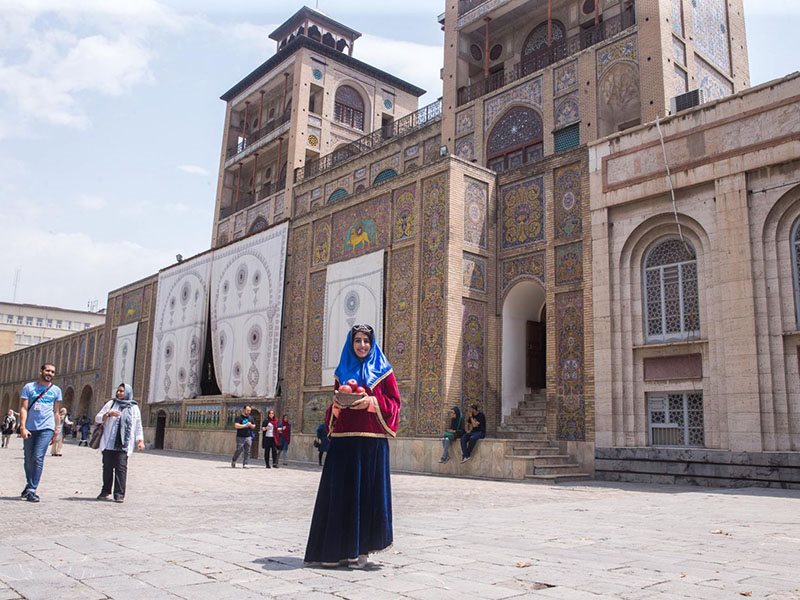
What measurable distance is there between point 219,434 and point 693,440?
16436 millimetres

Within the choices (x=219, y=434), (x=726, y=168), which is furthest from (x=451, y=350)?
(x=219, y=434)

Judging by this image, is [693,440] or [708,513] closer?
[708,513]

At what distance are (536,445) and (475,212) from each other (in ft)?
19.9

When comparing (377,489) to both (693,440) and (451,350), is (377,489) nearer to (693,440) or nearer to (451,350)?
(693,440)

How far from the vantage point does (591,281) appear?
15430mm

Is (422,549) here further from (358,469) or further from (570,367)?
(570,367)

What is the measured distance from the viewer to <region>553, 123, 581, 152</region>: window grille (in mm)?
18516

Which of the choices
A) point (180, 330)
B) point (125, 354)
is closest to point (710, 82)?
point (180, 330)

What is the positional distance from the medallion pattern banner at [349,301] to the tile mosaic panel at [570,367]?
194 inches

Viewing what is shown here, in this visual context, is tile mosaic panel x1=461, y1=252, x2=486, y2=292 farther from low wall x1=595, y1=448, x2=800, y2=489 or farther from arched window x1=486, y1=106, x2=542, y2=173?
low wall x1=595, y1=448, x2=800, y2=489

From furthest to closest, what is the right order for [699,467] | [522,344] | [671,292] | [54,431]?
[522,344], [671,292], [699,467], [54,431]

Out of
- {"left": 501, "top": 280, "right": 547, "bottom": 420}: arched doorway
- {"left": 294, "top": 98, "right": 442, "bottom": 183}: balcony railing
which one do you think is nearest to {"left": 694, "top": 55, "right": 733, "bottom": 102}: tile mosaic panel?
{"left": 501, "top": 280, "right": 547, "bottom": 420}: arched doorway

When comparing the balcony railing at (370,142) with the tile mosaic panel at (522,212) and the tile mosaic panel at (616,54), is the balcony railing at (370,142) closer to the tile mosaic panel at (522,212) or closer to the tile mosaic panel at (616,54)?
the tile mosaic panel at (616,54)

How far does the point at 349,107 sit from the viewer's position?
105 feet
